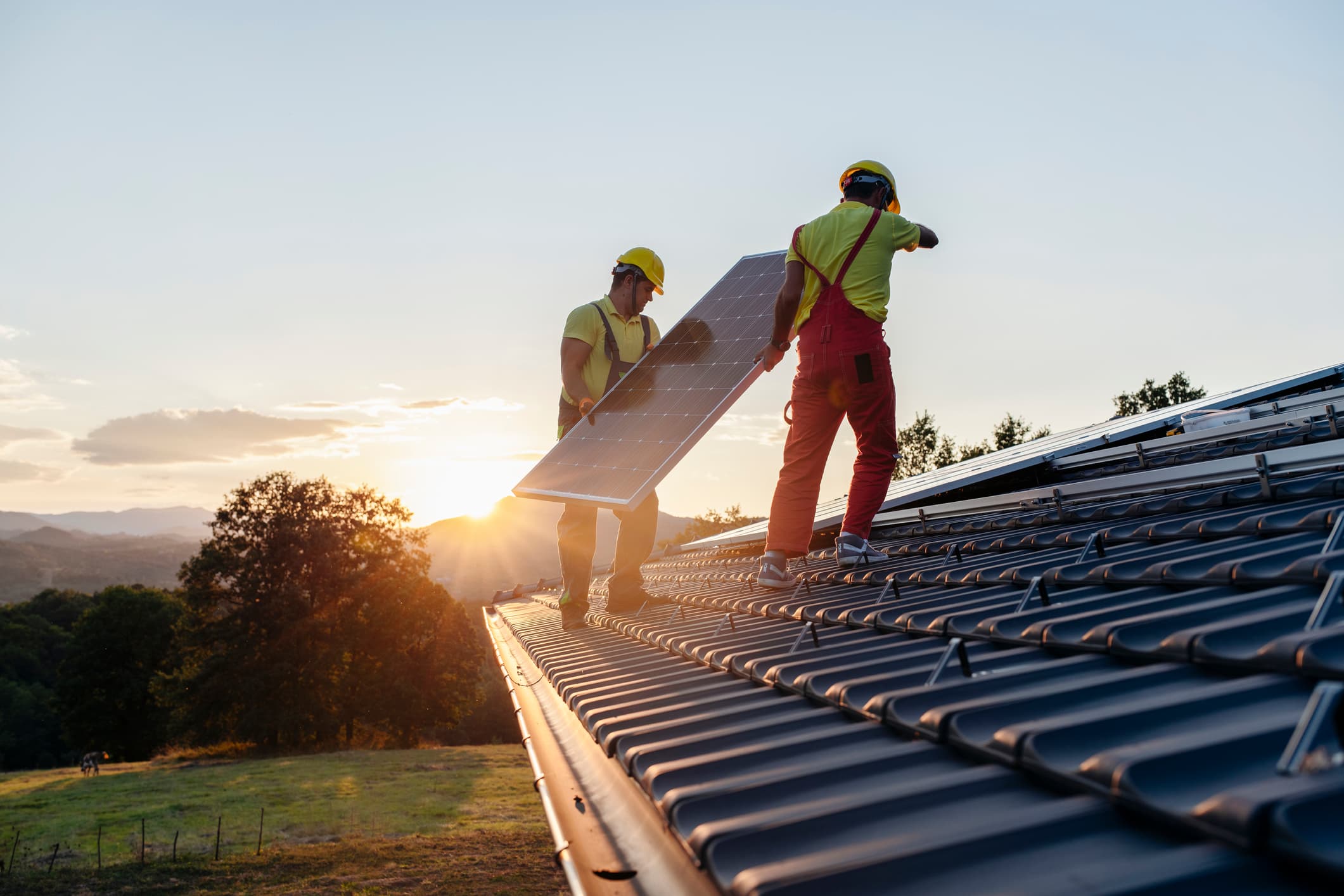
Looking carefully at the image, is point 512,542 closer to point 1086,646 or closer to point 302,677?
point 302,677

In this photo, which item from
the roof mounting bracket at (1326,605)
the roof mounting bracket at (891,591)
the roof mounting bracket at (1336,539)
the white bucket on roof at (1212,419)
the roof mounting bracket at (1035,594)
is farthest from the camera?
the white bucket on roof at (1212,419)

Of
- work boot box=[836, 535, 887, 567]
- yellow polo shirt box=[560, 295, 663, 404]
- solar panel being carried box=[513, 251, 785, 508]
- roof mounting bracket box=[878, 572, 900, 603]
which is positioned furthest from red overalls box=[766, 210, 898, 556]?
yellow polo shirt box=[560, 295, 663, 404]

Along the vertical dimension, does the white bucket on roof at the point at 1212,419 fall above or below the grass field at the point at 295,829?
above

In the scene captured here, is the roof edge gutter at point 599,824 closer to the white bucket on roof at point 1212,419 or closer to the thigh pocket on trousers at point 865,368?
the thigh pocket on trousers at point 865,368

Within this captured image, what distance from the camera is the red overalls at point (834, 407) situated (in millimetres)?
4742

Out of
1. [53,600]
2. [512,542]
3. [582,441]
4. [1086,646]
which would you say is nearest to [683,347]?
[582,441]

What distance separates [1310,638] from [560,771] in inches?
92.5

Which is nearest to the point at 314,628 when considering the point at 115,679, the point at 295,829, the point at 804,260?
the point at 115,679

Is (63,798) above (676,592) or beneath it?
beneath

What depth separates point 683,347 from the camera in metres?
6.47

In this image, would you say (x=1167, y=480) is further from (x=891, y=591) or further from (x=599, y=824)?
(x=599, y=824)

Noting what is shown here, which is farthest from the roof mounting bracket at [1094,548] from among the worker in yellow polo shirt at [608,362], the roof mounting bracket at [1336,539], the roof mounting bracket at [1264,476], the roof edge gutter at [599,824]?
the worker in yellow polo shirt at [608,362]

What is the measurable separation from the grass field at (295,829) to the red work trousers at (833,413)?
14.3 meters

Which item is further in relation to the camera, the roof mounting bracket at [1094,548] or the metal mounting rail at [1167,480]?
the metal mounting rail at [1167,480]
